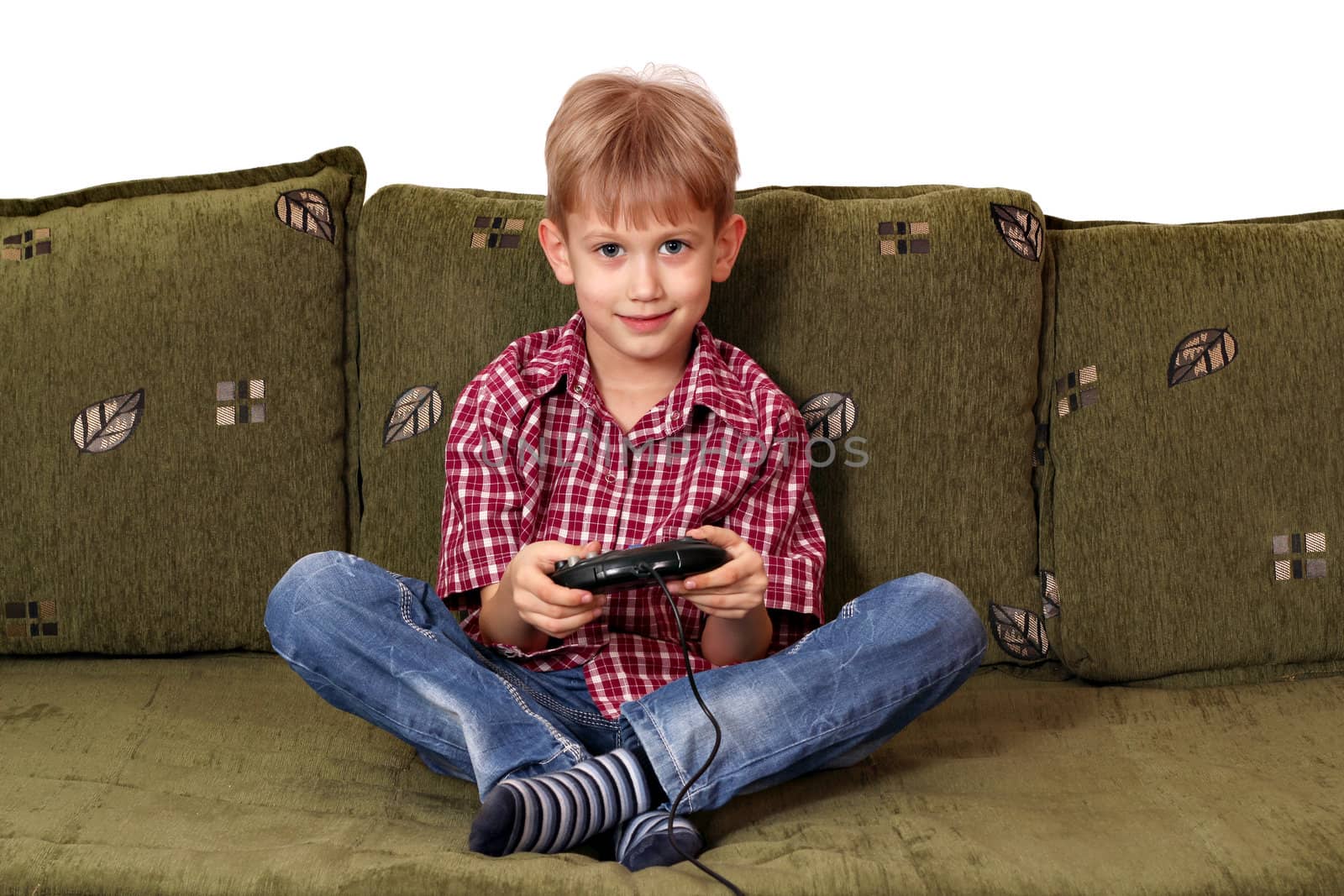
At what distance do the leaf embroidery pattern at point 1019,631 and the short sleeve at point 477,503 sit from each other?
58 cm

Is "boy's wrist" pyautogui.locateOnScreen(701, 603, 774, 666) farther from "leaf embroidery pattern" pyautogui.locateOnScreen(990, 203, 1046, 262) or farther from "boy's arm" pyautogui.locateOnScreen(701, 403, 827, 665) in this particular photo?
"leaf embroidery pattern" pyautogui.locateOnScreen(990, 203, 1046, 262)

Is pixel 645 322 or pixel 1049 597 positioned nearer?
pixel 645 322

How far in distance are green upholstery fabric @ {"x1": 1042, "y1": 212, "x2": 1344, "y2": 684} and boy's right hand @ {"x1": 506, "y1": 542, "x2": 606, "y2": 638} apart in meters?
0.66

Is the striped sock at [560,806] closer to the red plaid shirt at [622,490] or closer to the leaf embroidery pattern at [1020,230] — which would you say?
the red plaid shirt at [622,490]

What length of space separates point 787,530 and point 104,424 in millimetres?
781

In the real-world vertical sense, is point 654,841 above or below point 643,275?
below

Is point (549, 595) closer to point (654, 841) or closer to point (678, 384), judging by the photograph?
point (654, 841)

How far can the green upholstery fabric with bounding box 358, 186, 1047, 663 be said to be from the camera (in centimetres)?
148

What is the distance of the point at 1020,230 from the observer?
1.51 m

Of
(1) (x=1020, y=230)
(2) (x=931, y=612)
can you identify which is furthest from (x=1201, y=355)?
(2) (x=931, y=612)

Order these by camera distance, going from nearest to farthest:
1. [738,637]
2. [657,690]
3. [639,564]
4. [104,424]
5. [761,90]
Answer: [639,564] → [657,690] → [738,637] → [104,424] → [761,90]

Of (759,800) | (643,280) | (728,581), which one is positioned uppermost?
(643,280)

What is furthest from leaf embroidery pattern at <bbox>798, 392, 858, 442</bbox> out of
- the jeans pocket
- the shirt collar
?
the jeans pocket

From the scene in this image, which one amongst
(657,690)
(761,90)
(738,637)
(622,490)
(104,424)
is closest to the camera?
(657,690)
